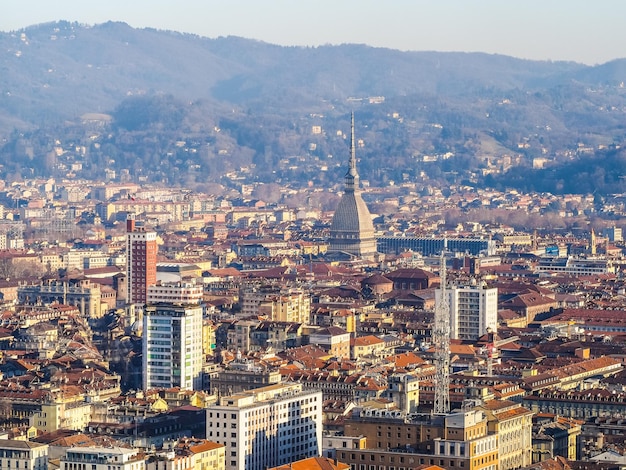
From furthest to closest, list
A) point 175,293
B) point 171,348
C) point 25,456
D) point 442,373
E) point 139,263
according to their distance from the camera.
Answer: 1. point 139,263
2. point 175,293
3. point 171,348
4. point 442,373
5. point 25,456

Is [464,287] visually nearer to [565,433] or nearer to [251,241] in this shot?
[565,433]

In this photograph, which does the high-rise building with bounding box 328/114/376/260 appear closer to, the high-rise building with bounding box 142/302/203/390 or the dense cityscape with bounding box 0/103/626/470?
the dense cityscape with bounding box 0/103/626/470

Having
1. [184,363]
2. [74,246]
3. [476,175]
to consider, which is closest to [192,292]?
[184,363]

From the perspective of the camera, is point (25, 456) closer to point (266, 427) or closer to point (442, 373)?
point (266, 427)

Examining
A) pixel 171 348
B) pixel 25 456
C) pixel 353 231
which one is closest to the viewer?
pixel 25 456

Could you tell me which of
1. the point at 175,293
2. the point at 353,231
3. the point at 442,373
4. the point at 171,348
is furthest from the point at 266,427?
the point at 353,231

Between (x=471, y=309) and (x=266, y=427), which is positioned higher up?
(x=471, y=309)
